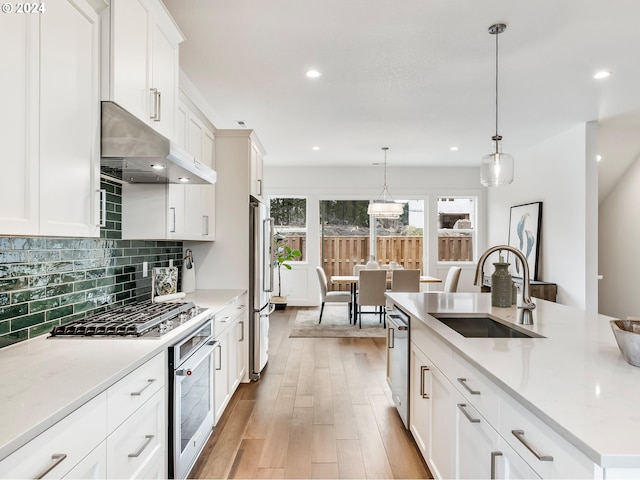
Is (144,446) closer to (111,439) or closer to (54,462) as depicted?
(111,439)

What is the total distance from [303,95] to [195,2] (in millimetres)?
1656

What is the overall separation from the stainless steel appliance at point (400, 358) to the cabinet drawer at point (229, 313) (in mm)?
1188

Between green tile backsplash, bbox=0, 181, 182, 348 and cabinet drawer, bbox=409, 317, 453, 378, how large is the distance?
5.92 feet

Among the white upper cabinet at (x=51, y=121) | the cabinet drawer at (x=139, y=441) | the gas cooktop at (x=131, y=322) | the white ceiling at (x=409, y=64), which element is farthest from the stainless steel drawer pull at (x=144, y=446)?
the white ceiling at (x=409, y=64)

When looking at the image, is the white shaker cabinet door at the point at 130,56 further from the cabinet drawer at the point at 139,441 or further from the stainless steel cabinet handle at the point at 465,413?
the stainless steel cabinet handle at the point at 465,413

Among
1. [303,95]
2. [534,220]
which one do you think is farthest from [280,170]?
[534,220]

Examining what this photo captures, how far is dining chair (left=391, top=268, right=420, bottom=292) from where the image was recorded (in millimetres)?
5566

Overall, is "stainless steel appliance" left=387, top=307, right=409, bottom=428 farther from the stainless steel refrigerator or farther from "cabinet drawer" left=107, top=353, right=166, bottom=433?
"cabinet drawer" left=107, top=353, right=166, bottom=433

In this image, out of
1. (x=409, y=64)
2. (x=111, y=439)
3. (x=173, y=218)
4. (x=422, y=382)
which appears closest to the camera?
→ (x=111, y=439)

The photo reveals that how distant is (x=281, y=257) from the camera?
7.12 metres

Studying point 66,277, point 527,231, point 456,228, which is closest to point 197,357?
point 66,277

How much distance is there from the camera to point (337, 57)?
306cm

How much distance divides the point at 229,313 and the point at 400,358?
4.16 feet

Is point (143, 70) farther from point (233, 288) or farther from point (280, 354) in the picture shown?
point (280, 354)
